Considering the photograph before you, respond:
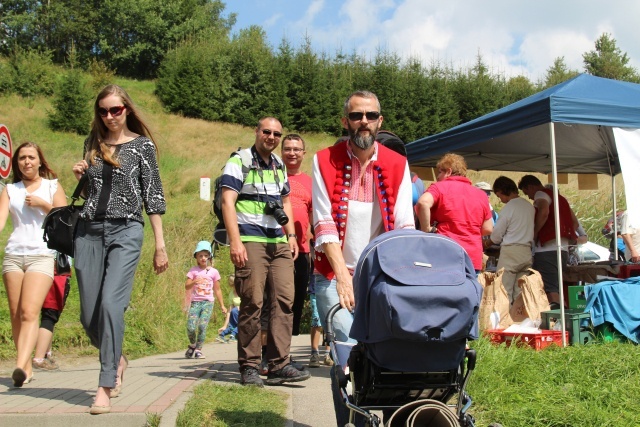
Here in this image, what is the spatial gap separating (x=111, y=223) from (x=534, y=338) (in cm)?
453

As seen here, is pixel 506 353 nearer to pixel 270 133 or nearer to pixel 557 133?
pixel 270 133

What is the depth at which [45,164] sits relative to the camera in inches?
263

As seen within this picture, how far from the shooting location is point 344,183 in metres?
4.25

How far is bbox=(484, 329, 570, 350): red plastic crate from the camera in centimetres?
746

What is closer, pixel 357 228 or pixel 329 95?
pixel 357 228

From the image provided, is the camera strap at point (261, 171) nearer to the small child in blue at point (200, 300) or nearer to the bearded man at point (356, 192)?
the bearded man at point (356, 192)

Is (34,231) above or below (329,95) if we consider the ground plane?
below

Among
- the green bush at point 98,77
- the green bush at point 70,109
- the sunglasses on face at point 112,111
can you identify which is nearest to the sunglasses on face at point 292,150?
the sunglasses on face at point 112,111

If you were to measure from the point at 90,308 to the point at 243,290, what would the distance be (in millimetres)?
1314

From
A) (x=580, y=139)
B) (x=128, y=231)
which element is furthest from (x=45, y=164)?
(x=580, y=139)

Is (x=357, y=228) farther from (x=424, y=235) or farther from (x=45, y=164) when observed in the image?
(x=45, y=164)

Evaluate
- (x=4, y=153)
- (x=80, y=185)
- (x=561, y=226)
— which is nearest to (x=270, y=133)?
(x=80, y=185)

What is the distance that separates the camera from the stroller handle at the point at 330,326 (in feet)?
12.4

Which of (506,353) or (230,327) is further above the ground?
(506,353)
